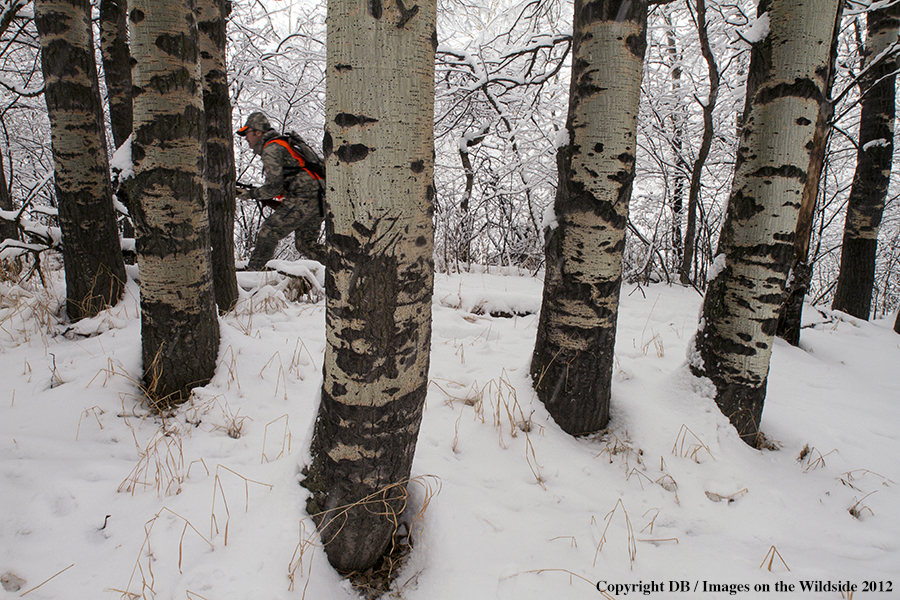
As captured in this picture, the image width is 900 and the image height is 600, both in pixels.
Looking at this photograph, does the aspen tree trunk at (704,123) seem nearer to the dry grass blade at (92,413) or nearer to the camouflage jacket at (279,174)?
the camouflage jacket at (279,174)

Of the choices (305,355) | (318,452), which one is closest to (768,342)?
(318,452)

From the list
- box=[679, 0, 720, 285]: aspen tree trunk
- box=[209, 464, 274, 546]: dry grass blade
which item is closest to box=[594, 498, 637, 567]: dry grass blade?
box=[209, 464, 274, 546]: dry grass blade

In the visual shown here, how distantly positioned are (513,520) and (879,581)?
49.7 inches

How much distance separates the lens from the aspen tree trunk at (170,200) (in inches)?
76.4

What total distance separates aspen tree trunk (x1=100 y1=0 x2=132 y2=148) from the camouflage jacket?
1.17m

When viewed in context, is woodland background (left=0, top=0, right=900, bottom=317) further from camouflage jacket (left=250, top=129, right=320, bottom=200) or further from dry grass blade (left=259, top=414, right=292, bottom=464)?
dry grass blade (left=259, top=414, right=292, bottom=464)

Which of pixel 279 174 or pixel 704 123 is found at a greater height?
pixel 704 123

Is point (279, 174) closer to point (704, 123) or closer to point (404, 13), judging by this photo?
point (404, 13)

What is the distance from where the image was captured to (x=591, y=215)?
6.27 ft

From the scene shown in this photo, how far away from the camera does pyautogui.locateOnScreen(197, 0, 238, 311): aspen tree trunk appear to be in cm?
311

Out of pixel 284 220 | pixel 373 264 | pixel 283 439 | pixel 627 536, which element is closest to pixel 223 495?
pixel 283 439

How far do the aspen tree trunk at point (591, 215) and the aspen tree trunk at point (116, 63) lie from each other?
4228mm

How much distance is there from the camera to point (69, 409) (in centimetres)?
192

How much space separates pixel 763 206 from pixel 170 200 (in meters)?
2.77
